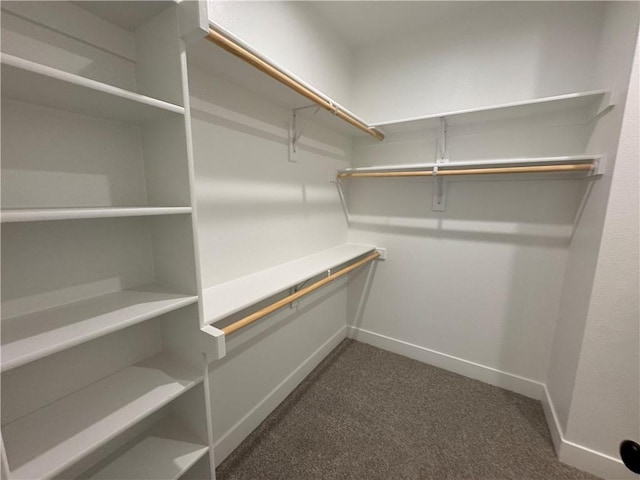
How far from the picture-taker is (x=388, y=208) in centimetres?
216

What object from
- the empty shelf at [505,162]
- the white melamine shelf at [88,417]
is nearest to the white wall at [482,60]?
the empty shelf at [505,162]

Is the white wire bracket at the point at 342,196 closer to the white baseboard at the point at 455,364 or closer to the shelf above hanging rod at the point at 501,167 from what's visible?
the shelf above hanging rod at the point at 501,167

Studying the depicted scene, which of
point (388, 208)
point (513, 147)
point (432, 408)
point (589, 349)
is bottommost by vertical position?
point (432, 408)

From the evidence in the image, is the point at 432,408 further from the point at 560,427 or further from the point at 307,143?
the point at 307,143

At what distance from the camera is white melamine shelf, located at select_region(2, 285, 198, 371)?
58 cm

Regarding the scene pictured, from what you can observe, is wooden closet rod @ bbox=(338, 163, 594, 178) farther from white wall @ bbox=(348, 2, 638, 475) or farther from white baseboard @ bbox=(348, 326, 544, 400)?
white baseboard @ bbox=(348, 326, 544, 400)

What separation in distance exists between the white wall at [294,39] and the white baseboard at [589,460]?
2.49 metres

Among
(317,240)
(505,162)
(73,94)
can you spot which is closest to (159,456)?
(73,94)

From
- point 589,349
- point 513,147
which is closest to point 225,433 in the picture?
point 589,349

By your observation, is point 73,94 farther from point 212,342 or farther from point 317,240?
point 317,240

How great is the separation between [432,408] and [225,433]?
1.26 m

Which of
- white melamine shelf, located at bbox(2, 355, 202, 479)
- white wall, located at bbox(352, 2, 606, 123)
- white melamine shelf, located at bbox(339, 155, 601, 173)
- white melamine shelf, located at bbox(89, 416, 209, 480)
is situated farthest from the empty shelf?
white melamine shelf, located at bbox(89, 416, 209, 480)

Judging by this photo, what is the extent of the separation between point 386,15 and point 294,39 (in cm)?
68

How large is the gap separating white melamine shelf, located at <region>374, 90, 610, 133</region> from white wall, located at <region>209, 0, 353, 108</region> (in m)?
0.53
